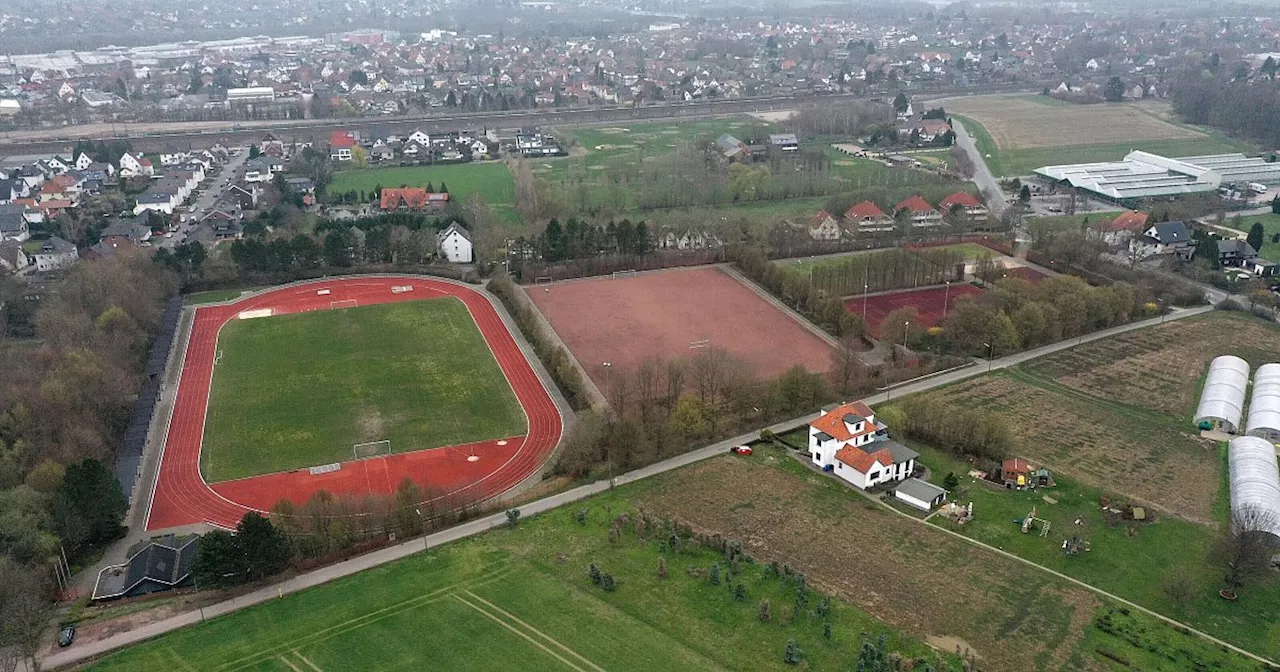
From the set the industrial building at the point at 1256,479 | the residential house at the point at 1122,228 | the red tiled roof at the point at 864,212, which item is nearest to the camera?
the industrial building at the point at 1256,479

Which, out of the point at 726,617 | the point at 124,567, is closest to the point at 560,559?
the point at 726,617

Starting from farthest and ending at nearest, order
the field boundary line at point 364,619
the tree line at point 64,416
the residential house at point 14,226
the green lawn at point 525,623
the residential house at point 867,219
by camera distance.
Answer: the residential house at point 867,219
the residential house at point 14,226
the tree line at point 64,416
the field boundary line at point 364,619
the green lawn at point 525,623

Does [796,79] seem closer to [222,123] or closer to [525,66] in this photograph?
[525,66]

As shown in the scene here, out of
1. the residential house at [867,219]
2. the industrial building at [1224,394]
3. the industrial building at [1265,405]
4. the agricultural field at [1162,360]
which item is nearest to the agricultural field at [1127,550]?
the industrial building at [1224,394]

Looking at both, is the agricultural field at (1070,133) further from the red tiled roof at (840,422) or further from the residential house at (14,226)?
the residential house at (14,226)

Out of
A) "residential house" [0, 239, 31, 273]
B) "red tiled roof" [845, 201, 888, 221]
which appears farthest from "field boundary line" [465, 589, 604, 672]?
"red tiled roof" [845, 201, 888, 221]

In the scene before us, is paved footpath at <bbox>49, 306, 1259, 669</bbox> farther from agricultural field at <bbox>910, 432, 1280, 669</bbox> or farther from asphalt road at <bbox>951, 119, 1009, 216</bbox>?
asphalt road at <bbox>951, 119, 1009, 216</bbox>
